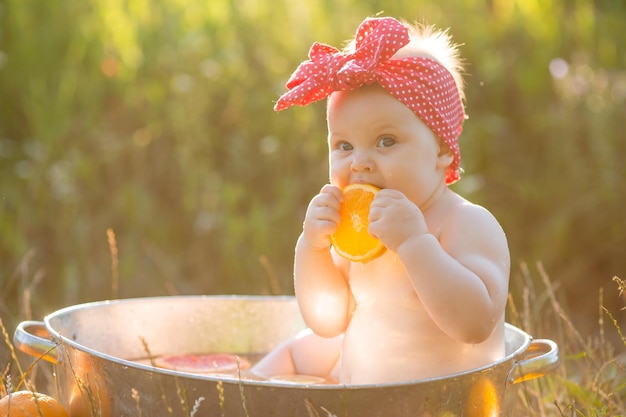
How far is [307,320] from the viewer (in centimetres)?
203

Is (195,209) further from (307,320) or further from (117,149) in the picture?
(307,320)

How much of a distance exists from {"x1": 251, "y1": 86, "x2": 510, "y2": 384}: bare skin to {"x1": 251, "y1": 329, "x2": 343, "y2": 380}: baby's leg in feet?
0.75

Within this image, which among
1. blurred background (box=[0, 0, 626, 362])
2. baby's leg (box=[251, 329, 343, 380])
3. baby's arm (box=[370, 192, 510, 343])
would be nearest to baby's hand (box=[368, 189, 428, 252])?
baby's arm (box=[370, 192, 510, 343])

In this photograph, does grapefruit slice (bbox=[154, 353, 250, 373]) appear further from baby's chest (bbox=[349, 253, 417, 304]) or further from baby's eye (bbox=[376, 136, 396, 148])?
baby's eye (bbox=[376, 136, 396, 148])

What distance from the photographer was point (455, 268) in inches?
67.7

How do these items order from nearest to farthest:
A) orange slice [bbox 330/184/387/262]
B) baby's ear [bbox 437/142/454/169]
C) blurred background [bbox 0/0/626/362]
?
orange slice [bbox 330/184/387/262]
baby's ear [bbox 437/142/454/169]
blurred background [bbox 0/0/626/362]

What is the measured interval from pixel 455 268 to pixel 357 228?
0.23m

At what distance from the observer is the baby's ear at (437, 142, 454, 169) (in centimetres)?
195

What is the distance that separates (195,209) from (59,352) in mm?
2084

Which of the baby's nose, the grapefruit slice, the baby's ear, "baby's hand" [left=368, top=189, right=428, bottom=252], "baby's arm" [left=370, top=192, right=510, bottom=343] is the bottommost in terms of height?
the grapefruit slice

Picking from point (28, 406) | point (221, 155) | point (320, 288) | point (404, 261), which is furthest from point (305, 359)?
point (221, 155)

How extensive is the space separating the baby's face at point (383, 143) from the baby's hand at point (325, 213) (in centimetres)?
5

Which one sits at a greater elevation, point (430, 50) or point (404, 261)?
point (430, 50)

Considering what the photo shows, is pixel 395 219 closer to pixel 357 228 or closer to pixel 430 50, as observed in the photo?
pixel 357 228
